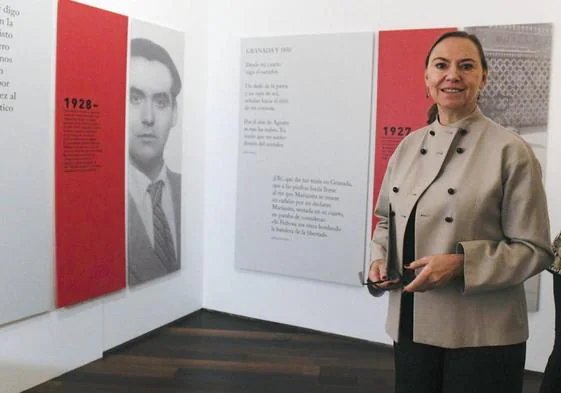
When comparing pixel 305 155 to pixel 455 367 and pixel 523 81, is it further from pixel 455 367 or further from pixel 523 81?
pixel 455 367

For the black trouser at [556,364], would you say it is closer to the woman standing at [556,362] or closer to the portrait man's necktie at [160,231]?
the woman standing at [556,362]

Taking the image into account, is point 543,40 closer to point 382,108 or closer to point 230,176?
point 382,108

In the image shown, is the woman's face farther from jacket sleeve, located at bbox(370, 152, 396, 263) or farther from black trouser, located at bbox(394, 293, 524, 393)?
black trouser, located at bbox(394, 293, 524, 393)

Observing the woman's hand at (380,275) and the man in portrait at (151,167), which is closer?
the woman's hand at (380,275)

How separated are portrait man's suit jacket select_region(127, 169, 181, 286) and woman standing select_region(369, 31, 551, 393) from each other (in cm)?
263

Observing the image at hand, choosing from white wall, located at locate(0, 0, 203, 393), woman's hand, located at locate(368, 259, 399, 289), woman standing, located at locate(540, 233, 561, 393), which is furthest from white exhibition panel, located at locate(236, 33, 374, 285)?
woman's hand, located at locate(368, 259, 399, 289)

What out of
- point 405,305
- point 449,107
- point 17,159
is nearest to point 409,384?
point 405,305

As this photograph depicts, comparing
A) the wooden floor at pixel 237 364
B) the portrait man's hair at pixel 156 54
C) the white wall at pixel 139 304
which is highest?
the portrait man's hair at pixel 156 54

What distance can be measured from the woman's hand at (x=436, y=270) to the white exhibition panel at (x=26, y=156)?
2328 mm

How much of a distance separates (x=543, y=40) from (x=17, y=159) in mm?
3049

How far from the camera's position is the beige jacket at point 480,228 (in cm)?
150

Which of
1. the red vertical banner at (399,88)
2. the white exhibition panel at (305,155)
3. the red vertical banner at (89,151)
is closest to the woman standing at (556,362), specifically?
the red vertical banner at (399,88)

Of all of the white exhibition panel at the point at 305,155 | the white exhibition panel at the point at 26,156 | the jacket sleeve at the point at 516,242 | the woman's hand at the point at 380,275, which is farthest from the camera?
the white exhibition panel at the point at 305,155

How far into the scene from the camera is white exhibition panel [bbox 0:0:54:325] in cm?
300
